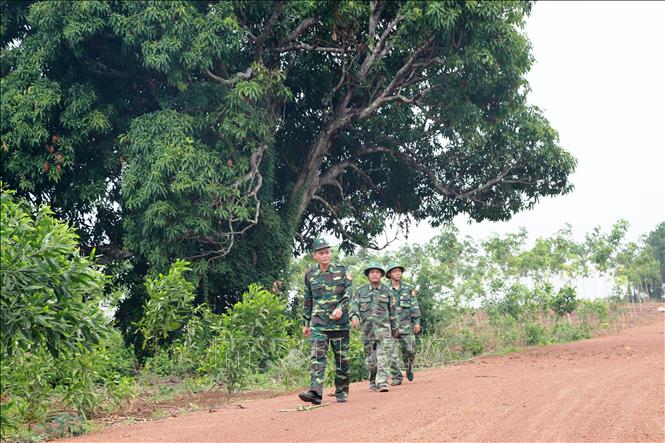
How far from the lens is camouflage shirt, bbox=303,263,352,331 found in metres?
9.88

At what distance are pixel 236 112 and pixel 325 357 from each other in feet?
32.4

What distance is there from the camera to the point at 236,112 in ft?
60.8

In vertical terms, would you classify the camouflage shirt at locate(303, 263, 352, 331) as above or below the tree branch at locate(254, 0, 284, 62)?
below

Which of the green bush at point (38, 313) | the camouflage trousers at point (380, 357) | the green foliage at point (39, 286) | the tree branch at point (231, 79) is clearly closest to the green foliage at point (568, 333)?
the tree branch at point (231, 79)

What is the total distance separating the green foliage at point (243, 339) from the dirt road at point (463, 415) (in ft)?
2.56

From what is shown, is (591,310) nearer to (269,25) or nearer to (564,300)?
(564,300)

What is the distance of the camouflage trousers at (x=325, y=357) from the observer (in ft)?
32.1

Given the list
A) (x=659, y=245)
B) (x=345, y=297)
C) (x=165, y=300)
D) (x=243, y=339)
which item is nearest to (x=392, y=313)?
(x=345, y=297)

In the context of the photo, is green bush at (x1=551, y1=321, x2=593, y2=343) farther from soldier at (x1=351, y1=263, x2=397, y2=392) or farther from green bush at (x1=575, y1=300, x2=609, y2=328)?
soldier at (x1=351, y1=263, x2=397, y2=392)

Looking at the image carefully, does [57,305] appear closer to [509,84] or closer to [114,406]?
[114,406]

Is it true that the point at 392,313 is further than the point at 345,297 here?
Yes

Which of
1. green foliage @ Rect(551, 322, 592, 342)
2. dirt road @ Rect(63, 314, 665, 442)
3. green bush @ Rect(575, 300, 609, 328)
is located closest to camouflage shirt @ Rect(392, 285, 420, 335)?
dirt road @ Rect(63, 314, 665, 442)

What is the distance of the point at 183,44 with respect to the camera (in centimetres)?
1802

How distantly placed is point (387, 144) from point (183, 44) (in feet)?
26.2
